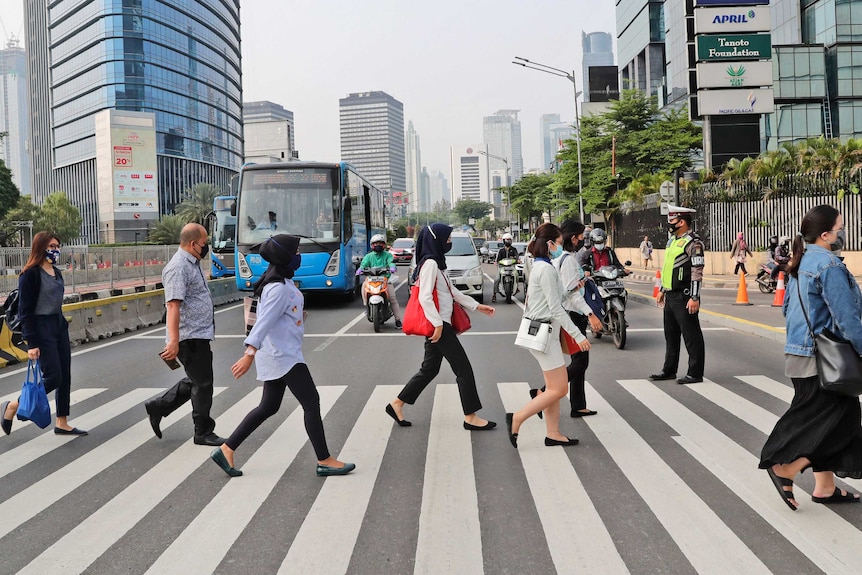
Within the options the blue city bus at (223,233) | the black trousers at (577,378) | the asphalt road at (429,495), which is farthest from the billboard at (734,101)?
the black trousers at (577,378)

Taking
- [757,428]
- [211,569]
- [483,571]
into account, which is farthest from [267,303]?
[757,428]

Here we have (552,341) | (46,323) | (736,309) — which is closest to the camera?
(552,341)

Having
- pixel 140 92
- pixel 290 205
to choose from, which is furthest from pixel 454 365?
pixel 140 92

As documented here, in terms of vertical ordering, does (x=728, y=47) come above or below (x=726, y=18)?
below

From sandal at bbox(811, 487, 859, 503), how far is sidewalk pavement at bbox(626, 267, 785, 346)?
7.55 m

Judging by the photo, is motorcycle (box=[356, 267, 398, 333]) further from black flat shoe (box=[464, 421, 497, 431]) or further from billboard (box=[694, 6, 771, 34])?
billboard (box=[694, 6, 771, 34])

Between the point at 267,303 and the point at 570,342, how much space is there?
2.41 metres

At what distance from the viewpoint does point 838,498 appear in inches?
176

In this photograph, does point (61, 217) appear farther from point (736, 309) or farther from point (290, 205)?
point (736, 309)

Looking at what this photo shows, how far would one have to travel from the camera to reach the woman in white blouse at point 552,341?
18.7 feet

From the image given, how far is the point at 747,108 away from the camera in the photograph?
3447 cm

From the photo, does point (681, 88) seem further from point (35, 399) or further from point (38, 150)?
point (38, 150)

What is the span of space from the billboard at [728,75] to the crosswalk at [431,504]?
101 ft

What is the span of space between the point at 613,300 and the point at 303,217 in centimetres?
926
